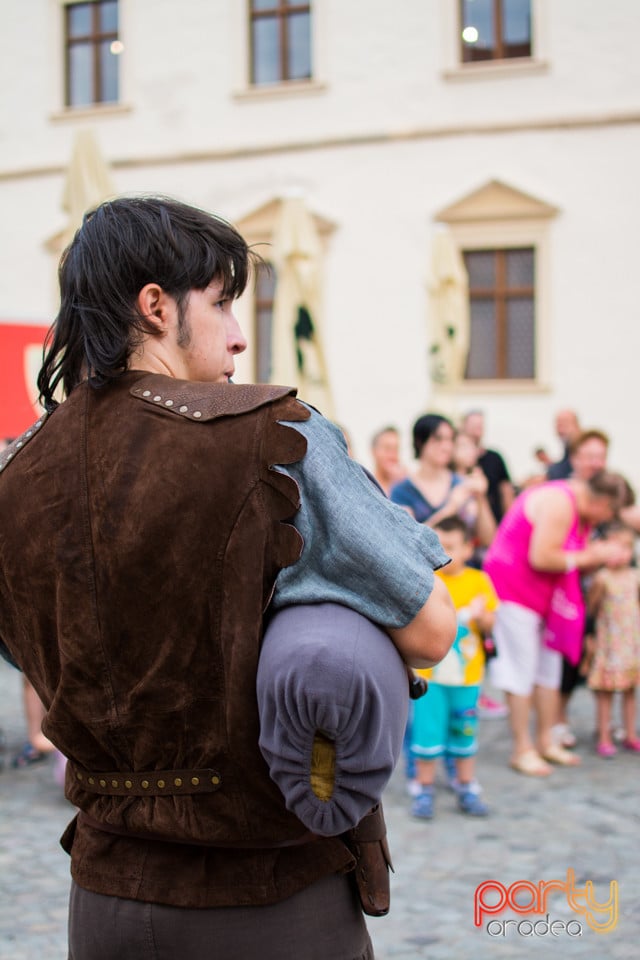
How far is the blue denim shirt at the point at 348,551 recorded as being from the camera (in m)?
1.31

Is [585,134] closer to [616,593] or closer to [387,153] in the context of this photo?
[387,153]

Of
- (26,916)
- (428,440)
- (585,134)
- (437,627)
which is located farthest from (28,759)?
(585,134)

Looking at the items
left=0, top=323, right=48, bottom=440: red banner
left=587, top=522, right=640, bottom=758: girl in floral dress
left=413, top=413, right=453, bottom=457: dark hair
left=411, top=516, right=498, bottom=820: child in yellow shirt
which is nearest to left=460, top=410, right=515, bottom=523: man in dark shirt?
left=587, top=522, right=640, bottom=758: girl in floral dress

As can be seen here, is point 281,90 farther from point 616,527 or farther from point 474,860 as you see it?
point 474,860

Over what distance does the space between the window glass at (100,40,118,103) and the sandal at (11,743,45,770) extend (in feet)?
45.8

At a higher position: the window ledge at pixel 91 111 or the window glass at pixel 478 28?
the window glass at pixel 478 28

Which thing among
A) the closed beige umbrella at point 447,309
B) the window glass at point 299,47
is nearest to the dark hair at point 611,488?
the closed beige umbrella at point 447,309

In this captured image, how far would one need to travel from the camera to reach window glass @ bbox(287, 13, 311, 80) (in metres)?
16.8

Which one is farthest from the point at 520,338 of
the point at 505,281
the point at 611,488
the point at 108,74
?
the point at 611,488

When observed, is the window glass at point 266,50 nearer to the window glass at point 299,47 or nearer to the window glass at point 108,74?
the window glass at point 299,47

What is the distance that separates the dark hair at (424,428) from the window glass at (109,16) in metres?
14.2

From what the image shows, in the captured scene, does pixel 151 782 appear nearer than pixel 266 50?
Yes

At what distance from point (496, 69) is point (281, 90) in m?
3.17

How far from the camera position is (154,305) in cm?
146
